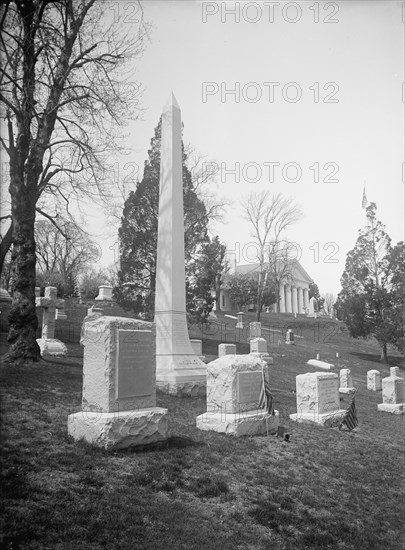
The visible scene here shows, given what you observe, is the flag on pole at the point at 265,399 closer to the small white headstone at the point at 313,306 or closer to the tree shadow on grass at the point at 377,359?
the tree shadow on grass at the point at 377,359

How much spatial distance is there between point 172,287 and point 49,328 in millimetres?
6685

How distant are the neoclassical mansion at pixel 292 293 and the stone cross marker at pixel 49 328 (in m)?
49.3

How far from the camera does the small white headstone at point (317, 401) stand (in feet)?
30.9

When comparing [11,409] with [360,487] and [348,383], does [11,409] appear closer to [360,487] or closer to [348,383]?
[360,487]

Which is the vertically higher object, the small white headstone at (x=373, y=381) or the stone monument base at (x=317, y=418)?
the stone monument base at (x=317, y=418)

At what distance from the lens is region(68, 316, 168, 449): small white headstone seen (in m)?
5.35

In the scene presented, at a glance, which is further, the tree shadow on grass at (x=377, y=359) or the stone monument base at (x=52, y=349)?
the tree shadow on grass at (x=377, y=359)

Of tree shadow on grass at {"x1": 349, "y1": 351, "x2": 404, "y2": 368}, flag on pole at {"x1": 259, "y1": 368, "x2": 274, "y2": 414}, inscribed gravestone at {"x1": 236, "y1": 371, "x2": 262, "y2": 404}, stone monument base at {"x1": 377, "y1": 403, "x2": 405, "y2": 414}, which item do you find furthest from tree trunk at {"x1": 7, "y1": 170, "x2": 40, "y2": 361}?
tree shadow on grass at {"x1": 349, "y1": 351, "x2": 404, "y2": 368}

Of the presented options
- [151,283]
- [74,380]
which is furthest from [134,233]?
[74,380]

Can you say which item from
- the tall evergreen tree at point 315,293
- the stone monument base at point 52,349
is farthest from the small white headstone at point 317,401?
the tall evergreen tree at point 315,293

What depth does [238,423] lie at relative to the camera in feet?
23.3

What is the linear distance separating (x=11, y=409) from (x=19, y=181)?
20.6 feet

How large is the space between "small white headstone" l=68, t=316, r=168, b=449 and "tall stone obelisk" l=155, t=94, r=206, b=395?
13.5ft

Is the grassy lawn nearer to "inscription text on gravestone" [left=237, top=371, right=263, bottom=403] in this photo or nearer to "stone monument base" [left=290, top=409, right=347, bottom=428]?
"inscription text on gravestone" [left=237, top=371, right=263, bottom=403]
